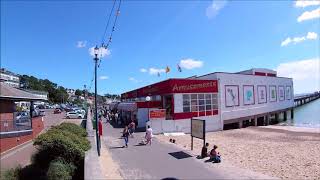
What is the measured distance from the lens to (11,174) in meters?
15.3

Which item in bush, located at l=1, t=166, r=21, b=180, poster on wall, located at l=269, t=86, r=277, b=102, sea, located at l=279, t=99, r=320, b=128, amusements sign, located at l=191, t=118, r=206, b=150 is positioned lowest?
sea, located at l=279, t=99, r=320, b=128

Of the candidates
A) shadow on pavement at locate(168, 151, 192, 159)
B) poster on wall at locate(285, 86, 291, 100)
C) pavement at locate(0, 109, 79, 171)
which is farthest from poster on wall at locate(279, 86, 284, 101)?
pavement at locate(0, 109, 79, 171)

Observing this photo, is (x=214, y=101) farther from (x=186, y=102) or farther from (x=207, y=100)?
(x=186, y=102)

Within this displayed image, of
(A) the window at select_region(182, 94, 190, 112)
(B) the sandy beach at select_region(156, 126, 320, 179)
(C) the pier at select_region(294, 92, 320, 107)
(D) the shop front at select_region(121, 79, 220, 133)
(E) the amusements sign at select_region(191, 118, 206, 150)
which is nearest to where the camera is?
(B) the sandy beach at select_region(156, 126, 320, 179)

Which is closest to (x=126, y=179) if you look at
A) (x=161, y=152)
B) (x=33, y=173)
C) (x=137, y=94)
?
(x=33, y=173)

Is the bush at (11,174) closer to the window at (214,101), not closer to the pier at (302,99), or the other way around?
the window at (214,101)

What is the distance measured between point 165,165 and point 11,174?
23.3 ft

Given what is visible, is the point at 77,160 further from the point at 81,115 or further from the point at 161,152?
the point at 81,115

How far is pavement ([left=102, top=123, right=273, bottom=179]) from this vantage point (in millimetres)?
14539

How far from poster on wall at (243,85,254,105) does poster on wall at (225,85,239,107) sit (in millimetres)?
2385

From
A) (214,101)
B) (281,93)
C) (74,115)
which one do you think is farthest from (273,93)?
(74,115)

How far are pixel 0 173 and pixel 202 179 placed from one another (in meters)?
8.71

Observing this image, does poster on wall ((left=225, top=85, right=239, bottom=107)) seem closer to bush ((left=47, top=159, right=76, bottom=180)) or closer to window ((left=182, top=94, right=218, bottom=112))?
window ((left=182, top=94, right=218, bottom=112))

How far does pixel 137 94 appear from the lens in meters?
54.8
